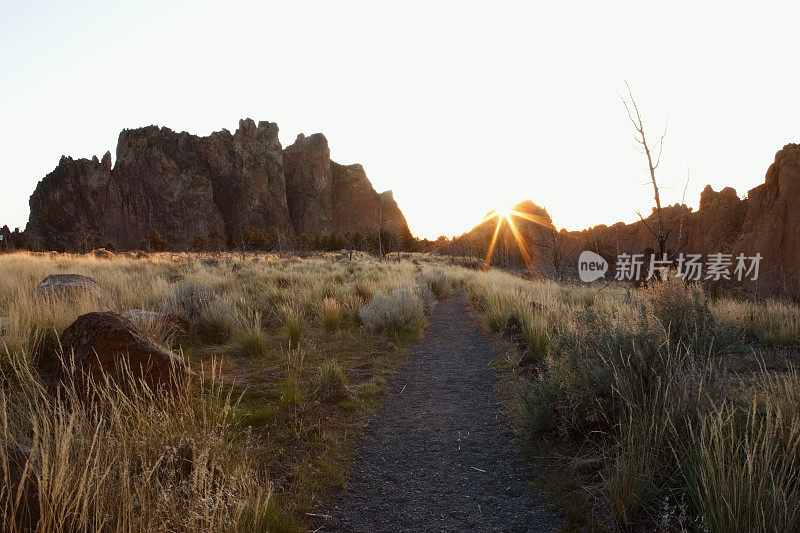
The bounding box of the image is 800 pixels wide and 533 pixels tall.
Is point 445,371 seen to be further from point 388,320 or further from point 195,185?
point 195,185

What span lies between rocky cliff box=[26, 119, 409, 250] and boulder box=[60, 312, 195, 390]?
7346 cm

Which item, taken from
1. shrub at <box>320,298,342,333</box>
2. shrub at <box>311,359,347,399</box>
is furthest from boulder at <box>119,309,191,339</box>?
shrub at <box>320,298,342,333</box>

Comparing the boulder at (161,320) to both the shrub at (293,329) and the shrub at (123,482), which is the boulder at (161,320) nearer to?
Result: the shrub at (293,329)

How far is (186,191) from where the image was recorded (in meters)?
96.4

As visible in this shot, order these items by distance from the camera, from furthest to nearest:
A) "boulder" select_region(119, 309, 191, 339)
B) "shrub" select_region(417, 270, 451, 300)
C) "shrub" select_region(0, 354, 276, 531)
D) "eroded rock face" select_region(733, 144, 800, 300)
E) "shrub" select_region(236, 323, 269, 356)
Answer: "eroded rock face" select_region(733, 144, 800, 300)
"shrub" select_region(417, 270, 451, 300)
"shrub" select_region(236, 323, 269, 356)
"boulder" select_region(119, 309, 191, 339)
"shrub" select_region(0, 354, 276, 531)

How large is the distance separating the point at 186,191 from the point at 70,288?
102m

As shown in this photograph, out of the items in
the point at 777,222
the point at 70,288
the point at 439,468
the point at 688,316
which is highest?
the point at 777,222

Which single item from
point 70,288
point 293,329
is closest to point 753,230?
point 293,329

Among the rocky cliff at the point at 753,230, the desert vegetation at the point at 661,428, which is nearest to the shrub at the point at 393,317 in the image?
the desert vegetation at the point at 661,428

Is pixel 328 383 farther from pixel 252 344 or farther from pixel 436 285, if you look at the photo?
pixel 436 285

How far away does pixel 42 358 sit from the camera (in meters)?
4.65

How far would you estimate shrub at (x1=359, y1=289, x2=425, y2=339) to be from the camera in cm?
838

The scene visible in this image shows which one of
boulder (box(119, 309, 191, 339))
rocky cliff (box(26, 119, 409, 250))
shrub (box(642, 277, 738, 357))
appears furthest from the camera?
rocky cliff (box(26, 119, 409, 250))

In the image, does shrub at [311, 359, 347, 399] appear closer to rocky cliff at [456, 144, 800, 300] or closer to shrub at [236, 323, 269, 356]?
shrub at [236, 323, 269, 356]
